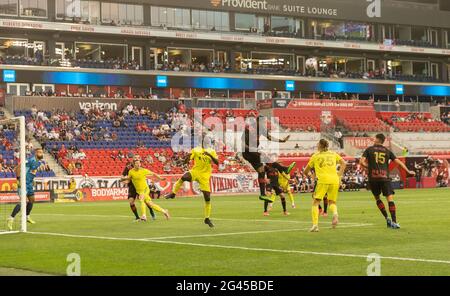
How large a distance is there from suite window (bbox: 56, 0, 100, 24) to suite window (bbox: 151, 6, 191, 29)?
567cm

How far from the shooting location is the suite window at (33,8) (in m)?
65.7

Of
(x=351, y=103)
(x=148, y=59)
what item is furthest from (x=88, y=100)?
(x=351, y=103)

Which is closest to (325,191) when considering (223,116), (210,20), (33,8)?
(223,116)

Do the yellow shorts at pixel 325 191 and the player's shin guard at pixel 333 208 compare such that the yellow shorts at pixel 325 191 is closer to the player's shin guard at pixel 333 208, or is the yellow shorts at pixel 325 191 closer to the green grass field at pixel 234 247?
the player's shin guard at pixel 333 208

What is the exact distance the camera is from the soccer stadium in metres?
22.9

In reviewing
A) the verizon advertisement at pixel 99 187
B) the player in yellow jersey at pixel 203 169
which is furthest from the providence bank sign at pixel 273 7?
the player in yellow jersey at pixel 203 169

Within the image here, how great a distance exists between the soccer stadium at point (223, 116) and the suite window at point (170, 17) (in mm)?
112

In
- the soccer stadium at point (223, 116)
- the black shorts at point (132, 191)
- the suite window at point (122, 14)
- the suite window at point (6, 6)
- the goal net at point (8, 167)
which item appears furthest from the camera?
the suite window at point (122, 14)

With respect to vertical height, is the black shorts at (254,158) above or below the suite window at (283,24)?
below

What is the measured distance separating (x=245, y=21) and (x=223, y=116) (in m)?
14.6

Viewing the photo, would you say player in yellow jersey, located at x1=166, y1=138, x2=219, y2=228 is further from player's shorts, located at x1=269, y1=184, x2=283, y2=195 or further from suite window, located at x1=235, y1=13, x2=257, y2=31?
suite window, located at x1=235, y1=13, x2=257, y2=31

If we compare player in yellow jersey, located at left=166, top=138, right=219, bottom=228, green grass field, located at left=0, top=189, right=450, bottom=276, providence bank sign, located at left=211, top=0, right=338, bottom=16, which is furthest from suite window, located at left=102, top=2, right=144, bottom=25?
player in yellow jersey, located at left=166, top=138, right=219, bottom=228
